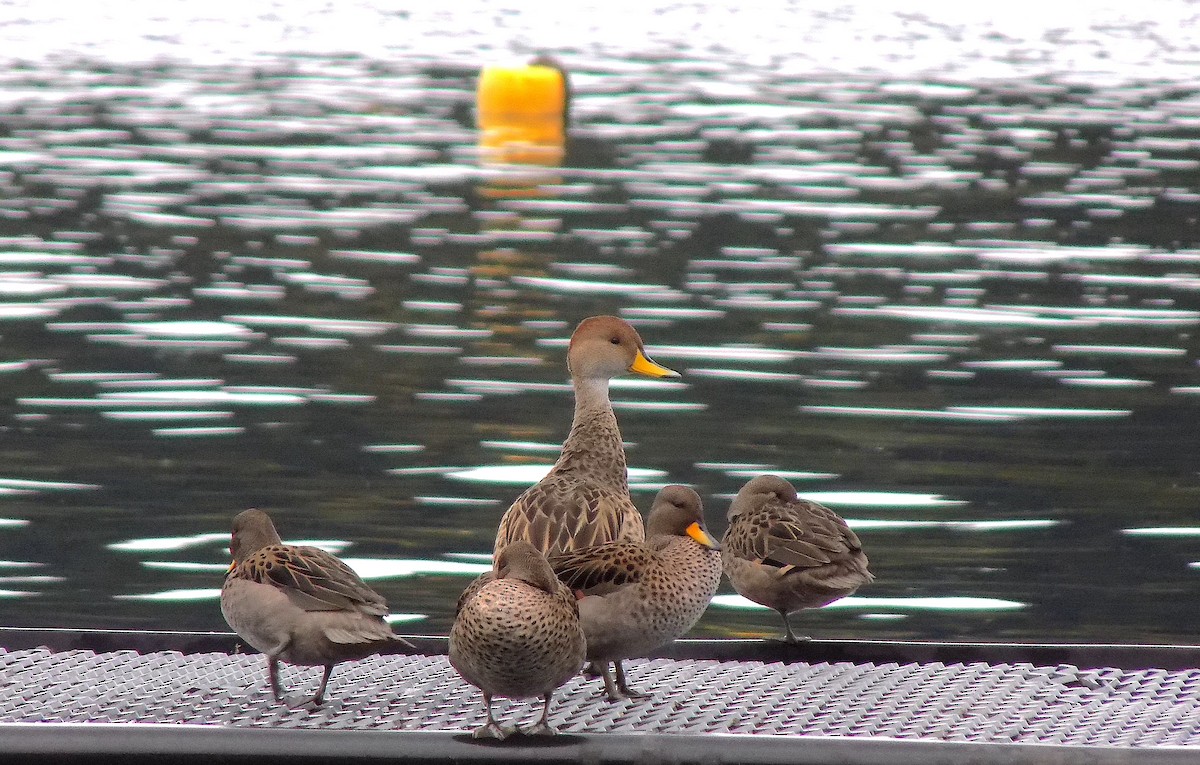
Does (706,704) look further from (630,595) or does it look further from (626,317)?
(626,317)

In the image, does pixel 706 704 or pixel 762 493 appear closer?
pixel 706 704

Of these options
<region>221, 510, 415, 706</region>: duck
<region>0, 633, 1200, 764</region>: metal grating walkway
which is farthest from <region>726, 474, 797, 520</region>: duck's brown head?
<region>221, 510, 415, 706</region>: duck

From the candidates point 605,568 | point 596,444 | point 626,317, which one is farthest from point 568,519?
point 626,317

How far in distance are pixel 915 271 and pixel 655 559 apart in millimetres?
14484

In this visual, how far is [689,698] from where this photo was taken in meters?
5.32

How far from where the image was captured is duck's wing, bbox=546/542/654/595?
17.8 ft

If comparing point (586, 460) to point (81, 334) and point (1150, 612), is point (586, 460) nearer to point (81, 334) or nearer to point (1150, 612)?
point (1150, 612)

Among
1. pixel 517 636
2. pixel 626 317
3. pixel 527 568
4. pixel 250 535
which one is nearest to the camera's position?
pixel 517 636

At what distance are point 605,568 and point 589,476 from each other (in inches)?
73.8

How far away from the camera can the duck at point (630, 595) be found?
17.6ft

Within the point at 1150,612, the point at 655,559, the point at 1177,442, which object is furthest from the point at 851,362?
the point at 655,559

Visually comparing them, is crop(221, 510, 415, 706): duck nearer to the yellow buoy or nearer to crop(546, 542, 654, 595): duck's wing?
crop(546, 542, 654, 595): duck's wing

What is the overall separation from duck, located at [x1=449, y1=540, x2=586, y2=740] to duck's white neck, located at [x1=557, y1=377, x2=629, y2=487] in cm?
255

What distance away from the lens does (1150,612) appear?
939 centimetres
